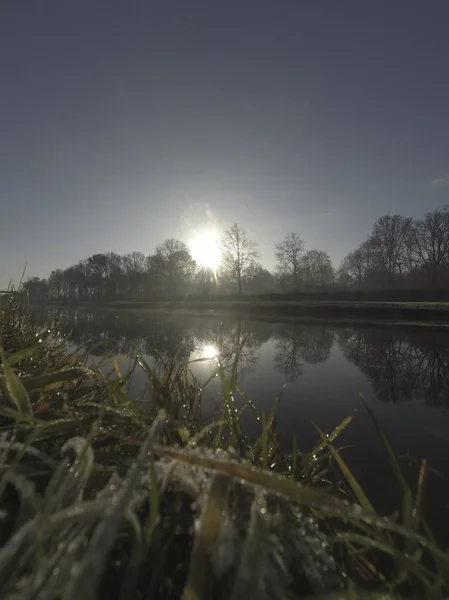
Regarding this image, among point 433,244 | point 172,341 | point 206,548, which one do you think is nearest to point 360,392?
point 206,548

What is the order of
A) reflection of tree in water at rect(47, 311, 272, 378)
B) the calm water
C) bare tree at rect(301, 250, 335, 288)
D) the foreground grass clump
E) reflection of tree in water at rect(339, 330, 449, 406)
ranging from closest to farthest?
the foreground grass clump
the calm water
reflection of tree in water at rect(47, 311, 272, 378)
reflection of tree in water at rect(339, 330, 449, 406)
bare tree at rect(301, 250, 335, 288)

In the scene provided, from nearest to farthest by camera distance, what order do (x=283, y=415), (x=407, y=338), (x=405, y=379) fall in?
(x=283, y=415)
(x=405, y=379)
(x=407, y=338)

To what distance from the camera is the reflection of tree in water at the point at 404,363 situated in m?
5.25

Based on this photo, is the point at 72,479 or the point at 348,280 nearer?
the point at 72,479

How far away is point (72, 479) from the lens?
2.38 feet

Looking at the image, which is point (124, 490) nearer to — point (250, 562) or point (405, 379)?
point (250, 562)

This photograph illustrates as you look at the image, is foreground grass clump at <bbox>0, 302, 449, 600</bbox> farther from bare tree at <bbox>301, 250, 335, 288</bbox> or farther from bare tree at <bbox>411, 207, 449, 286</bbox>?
bare tree at <bbox>301, 250, 335, 288</bbox>

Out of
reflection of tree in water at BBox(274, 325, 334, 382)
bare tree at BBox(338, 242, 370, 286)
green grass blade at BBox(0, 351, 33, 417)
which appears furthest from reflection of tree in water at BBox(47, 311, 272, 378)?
bare tree at BBox(338, 242, 370, 286)

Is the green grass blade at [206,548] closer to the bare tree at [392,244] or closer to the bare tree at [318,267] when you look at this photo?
the bare tree at [392,244]

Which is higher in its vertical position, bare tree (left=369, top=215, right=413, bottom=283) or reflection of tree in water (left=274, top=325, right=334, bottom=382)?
bare tree (left=369, top=215, right=413, bottom=283)

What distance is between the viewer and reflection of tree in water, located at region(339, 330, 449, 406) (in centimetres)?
525

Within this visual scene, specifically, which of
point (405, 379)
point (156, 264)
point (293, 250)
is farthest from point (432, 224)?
point (405, 379)

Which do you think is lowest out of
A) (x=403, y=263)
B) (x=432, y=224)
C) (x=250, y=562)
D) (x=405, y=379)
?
(x=405, y=379)

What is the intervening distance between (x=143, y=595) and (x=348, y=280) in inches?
2838
